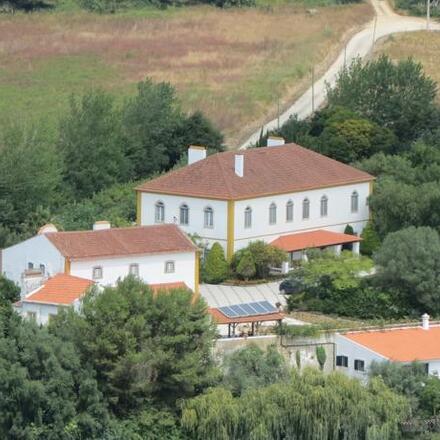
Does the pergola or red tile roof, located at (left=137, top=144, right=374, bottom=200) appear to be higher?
red tile roof, located at (left=137, top=144, right=374, bottom=200)

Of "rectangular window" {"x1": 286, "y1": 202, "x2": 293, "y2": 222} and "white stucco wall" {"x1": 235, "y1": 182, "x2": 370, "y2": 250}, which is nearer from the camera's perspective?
"white stucco wall" {"x1": 235, "y1": 182, "x2": 370, "y2": 250}

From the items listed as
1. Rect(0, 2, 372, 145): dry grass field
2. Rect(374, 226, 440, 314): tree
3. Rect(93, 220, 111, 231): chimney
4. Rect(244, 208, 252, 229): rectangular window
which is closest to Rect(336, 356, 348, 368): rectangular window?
Rect(374, 226, 440, 314): tree

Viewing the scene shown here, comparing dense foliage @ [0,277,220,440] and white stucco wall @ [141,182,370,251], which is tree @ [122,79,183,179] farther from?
dense foliage @ [0,277,220,440]

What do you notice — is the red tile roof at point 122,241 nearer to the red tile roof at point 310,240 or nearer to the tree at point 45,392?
the red tile roof at point 310,240

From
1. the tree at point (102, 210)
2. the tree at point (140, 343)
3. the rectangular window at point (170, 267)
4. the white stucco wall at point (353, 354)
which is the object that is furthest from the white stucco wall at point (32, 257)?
the white stucco wall at point (353, 354)

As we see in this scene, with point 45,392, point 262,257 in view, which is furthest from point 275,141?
point 45,392

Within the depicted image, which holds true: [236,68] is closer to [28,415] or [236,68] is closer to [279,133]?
[279,133]
